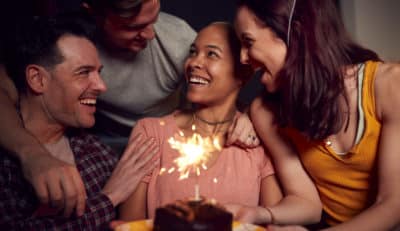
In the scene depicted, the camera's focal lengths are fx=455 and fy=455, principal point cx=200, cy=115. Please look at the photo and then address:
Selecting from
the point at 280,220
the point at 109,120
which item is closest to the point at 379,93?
the point at 280,220

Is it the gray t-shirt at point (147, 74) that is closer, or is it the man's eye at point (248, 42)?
the man's eye at point (248, 42)

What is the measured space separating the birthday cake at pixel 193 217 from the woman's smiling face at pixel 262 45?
72 cm

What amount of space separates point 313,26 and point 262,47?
0.65 ft

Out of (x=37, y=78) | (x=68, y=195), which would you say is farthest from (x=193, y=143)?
(x=37, y=78)

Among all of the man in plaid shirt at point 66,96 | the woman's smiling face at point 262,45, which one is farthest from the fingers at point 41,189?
the woman's smiling face at point 262,45

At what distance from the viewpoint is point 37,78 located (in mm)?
1854

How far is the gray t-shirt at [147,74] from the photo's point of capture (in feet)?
7.27

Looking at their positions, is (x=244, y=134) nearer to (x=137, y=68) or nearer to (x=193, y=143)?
(x=193, y=143)

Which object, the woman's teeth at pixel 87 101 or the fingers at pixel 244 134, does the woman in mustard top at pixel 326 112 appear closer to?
the fingers at pixel 244 134

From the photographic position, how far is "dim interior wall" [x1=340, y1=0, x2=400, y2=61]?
2.77 metres

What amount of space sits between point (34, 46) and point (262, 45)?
923 millimetres

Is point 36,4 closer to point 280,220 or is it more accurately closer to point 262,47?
point 262,47

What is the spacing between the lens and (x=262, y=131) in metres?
1.83

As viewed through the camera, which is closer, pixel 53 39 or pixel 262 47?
pixel 262 47
